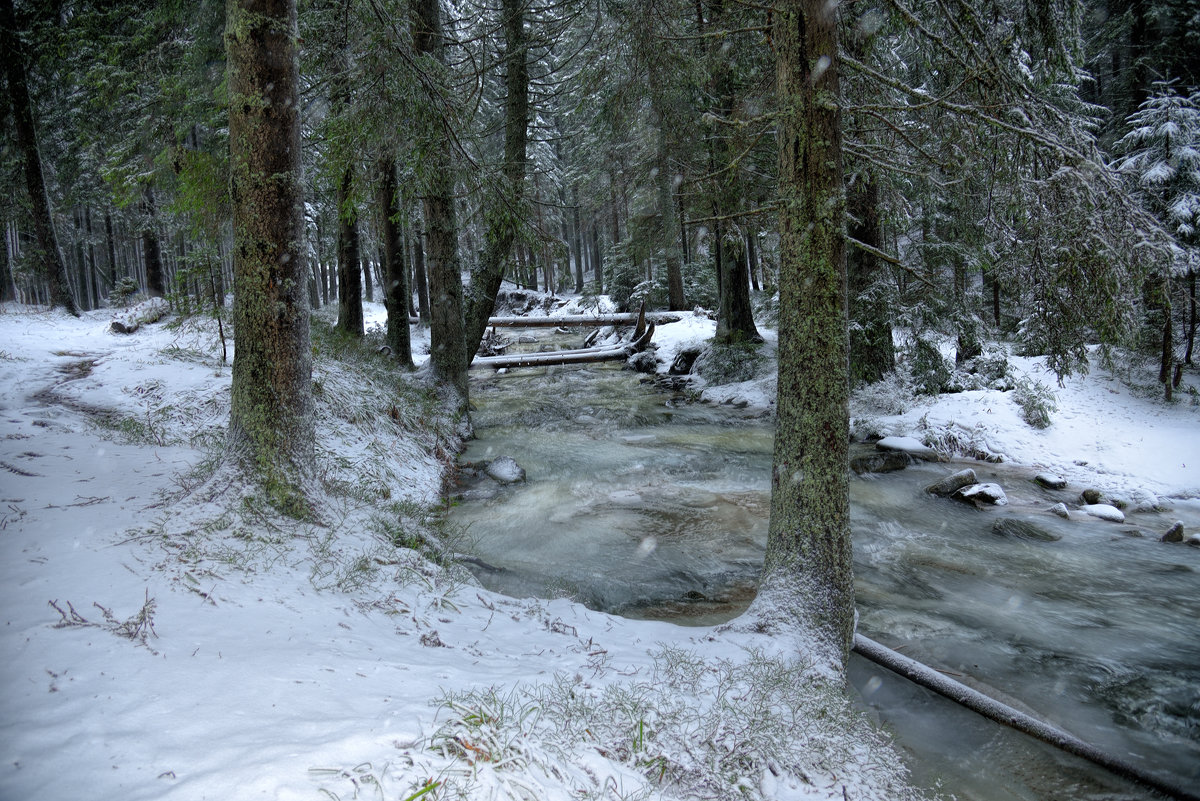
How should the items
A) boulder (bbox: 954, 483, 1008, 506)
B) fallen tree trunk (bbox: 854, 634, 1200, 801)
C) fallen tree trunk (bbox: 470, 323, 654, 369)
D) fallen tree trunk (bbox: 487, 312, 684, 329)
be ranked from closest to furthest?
1. fallen tree trunk (bbox: 854, 634, 1200, 801)
2. boulder (bbox: 954, 483, 1008, 506)
3. fallen tree trunk (bbox: 470, 323, 654, 369)
4. fallen tree trunk (bbox: 487, 312, 684, 329)

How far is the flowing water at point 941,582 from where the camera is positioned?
4.14 meters

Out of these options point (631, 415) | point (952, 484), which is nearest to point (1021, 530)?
point (952, 484)

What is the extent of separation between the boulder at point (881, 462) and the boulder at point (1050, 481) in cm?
184

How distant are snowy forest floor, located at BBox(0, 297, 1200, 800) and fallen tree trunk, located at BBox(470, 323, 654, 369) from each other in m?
12.2

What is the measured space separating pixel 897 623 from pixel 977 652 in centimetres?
64

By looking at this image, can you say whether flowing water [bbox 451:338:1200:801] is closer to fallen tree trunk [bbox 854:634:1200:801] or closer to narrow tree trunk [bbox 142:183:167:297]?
fallen tree trunk [bbox 854:634:1200:801]

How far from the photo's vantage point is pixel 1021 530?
7.76 meters

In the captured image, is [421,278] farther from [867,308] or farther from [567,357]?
[867,308]

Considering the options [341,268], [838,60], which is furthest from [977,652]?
[341,268]

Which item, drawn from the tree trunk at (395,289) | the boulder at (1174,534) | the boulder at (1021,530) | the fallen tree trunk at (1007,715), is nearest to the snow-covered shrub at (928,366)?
the boulder at (1021,530)

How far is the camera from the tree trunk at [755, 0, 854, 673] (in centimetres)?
404

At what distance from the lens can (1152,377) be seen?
11.5 meters

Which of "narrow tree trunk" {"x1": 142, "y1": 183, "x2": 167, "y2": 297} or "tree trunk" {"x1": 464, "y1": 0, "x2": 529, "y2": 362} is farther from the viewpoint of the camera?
"narrow tree trunk" {"x1": 142, "y1": 183, "x2": 167, "y2": 297}

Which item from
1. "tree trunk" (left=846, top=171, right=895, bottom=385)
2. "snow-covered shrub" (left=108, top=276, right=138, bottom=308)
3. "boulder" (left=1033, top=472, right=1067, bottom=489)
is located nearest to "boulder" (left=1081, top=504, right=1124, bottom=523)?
"boulder" (left=1033, top=472, right=1067, bottom=489)
